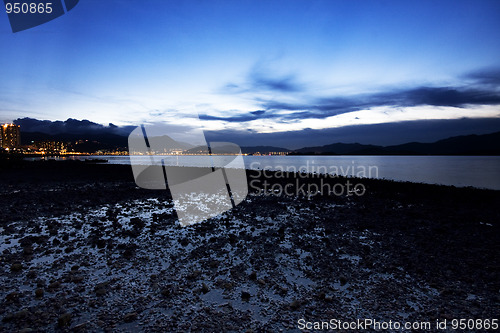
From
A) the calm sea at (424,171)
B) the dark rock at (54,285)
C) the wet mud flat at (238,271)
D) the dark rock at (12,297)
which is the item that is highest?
the dark rock at (12,297)

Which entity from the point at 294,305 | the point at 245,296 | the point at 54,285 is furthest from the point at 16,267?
the point at 294,305

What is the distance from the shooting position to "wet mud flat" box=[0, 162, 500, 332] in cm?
578

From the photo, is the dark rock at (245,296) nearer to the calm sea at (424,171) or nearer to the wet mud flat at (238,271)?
the wet mud flat at (238,271)

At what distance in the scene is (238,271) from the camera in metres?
8.11

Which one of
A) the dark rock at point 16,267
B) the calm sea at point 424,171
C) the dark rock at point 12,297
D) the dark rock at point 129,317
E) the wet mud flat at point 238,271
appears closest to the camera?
the dark rock at point 129,317

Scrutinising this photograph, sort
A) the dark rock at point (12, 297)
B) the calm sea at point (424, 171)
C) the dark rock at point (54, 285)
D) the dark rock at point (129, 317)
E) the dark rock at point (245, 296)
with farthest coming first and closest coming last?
the calm sea at point (424, 171) → the dark rock at point (54, 285) → the dark rock at point (245, 296) → the dark rock at point (12, 297) → the dark rock at point (129, 317)

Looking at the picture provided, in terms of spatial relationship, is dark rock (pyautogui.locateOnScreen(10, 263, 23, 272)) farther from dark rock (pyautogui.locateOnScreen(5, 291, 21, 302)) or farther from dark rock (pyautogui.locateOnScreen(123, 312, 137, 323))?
dark rock (pyautogui.locateOnScreen(123, 312, 137, 323))

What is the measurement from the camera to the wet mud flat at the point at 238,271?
5781mm

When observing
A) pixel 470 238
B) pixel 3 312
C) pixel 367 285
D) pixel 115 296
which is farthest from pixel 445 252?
pixel 3 312

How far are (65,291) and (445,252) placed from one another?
12341 mm

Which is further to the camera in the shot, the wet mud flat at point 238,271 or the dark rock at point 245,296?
the dark rock at point 245,296

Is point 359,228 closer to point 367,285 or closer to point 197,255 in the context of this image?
point 367,285

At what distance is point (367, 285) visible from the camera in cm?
721

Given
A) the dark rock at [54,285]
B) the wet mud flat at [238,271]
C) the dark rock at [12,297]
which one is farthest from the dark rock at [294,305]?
the dark rock at [12,297]
